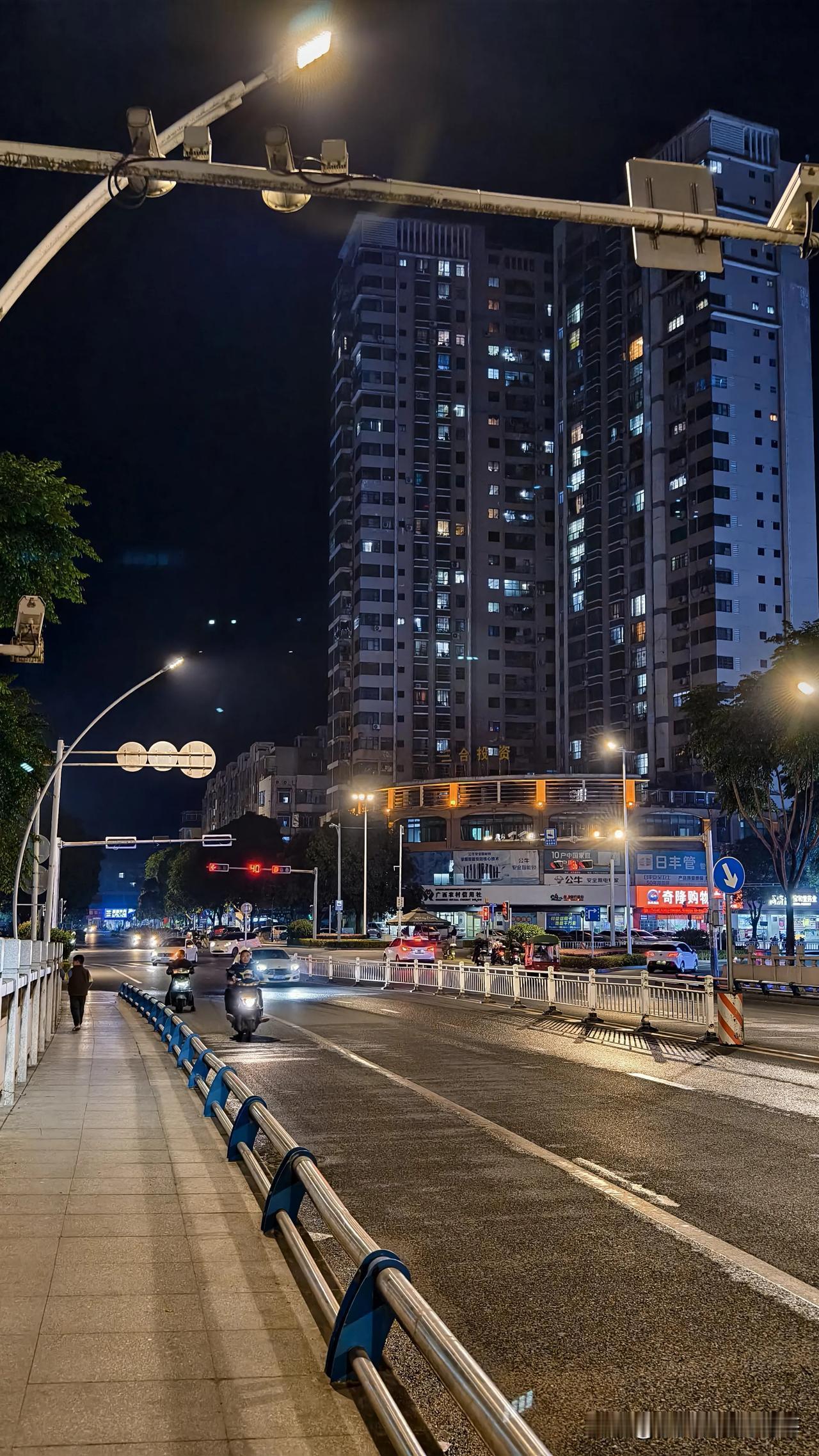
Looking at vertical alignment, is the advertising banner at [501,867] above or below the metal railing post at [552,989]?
above

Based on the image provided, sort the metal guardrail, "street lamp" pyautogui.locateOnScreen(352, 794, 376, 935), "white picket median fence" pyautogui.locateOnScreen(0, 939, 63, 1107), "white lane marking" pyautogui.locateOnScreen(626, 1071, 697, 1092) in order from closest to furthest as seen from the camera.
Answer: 1. the metal guardrail
2. "white picket median fence" pyautogui.locateOnScreen(0, 939, 63, 1107)
3. "white lane marking" pyautogui.locateOnScreen(626, 1071, 697, 1092)
4. "street lamp" pyautogui.locateOnScreen(352, 794, 376, 935)

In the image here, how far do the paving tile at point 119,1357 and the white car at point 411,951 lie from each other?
52.0 m

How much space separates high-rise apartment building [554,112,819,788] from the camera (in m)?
121

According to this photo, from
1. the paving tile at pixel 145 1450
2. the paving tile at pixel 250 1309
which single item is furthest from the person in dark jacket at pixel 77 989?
the paving tile at pixel 145 1450

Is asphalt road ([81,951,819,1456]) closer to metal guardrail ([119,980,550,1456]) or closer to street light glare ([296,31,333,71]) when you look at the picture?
metal guardrail ([119,980,550,1456])

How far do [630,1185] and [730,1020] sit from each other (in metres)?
13.5

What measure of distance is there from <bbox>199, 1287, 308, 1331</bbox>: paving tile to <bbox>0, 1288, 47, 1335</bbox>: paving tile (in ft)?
2.74

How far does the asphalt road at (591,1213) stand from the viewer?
5.88 m

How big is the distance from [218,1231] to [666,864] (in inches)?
3587

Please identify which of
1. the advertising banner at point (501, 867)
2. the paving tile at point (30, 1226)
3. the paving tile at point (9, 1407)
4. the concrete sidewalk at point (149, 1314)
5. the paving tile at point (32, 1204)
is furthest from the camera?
the advertising banner at point (501, 867)

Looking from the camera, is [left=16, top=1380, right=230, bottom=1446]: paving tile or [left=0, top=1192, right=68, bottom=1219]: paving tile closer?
[left=16, top=1380, right=230, bottom=1446]: paving tile

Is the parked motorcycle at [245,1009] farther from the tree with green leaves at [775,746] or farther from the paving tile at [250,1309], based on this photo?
the tree with green leaves at [775,746]

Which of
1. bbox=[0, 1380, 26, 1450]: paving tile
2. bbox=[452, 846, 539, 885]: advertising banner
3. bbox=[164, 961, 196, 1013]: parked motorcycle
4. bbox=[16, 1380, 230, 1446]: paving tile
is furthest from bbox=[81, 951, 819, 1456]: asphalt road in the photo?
bbox=[452, 846, 539, 885]: advertising banner

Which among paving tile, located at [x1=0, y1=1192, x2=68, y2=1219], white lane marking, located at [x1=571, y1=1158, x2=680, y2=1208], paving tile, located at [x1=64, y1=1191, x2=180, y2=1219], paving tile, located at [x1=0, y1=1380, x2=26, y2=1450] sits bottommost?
white lane marking, located at [x1=571, y1=1158, x2=680, y2=1208]
